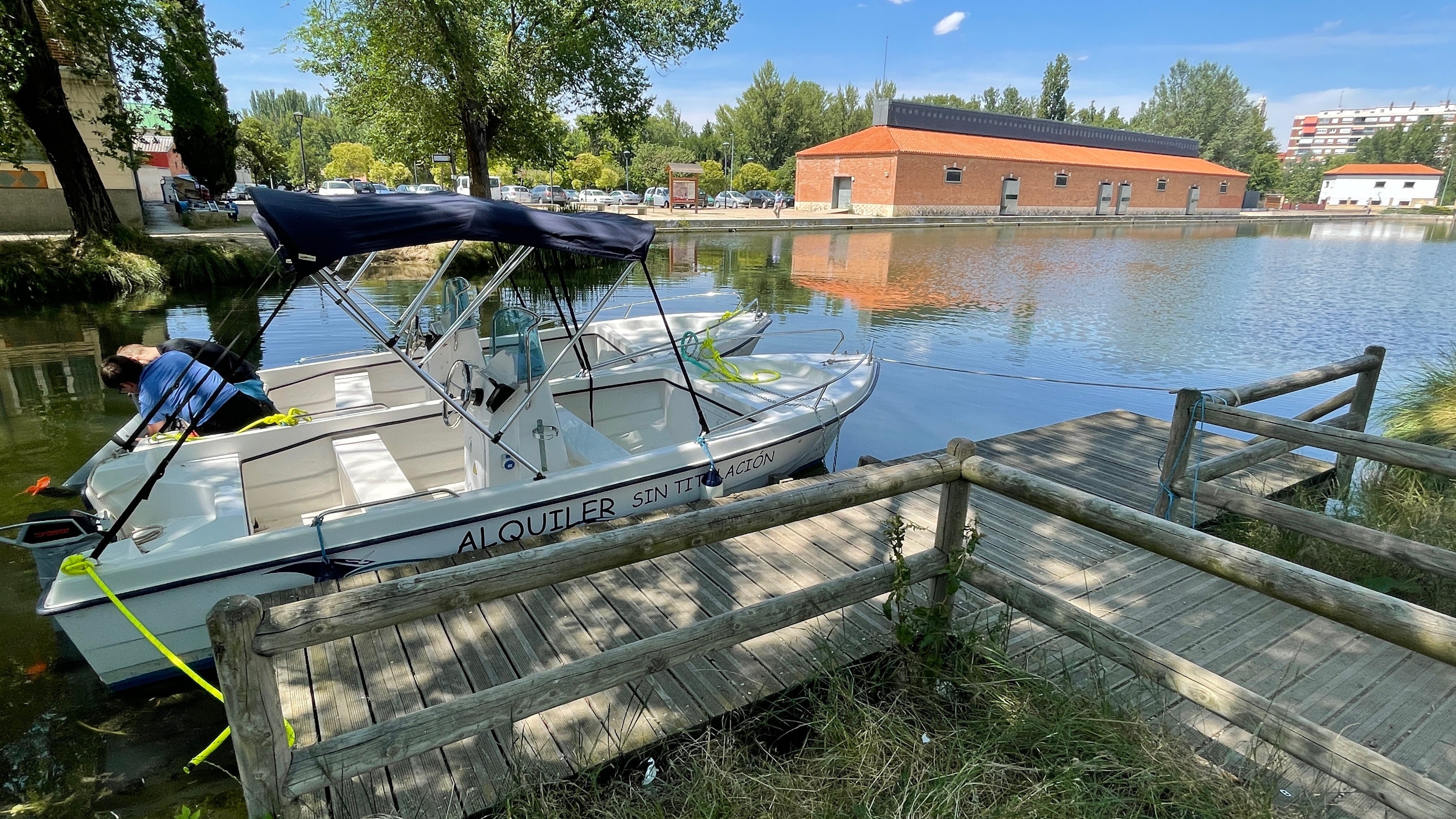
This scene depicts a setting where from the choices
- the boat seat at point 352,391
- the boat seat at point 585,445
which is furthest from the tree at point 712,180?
the boat seat at point 585,445

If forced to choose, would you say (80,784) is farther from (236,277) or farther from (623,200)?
(623,200)

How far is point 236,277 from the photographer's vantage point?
18.0 m

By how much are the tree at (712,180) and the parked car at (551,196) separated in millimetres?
12817

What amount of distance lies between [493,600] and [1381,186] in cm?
11485

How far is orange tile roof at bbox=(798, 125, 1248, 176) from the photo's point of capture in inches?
1732

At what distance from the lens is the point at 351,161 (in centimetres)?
5716

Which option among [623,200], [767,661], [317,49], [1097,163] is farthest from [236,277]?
[1097,163]

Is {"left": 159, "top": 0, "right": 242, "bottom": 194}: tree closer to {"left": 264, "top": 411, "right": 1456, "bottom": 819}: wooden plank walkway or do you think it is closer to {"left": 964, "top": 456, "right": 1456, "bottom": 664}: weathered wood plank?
{"left": 264, "top": 411, "right": 1456, "bottom": 819}: wooden plank walkway

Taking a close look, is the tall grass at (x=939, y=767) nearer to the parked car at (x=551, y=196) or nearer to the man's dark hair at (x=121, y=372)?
the man's dark hair at (x=121, y=372)

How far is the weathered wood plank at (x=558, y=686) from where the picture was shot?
1.97m

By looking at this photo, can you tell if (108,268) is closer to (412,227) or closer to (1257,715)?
(412,227)

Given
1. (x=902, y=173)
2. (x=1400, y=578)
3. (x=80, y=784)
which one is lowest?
(x=80, y=784)

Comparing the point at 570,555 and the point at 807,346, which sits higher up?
the point at 570,555

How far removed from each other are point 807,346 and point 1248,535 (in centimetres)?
Answer: 846
